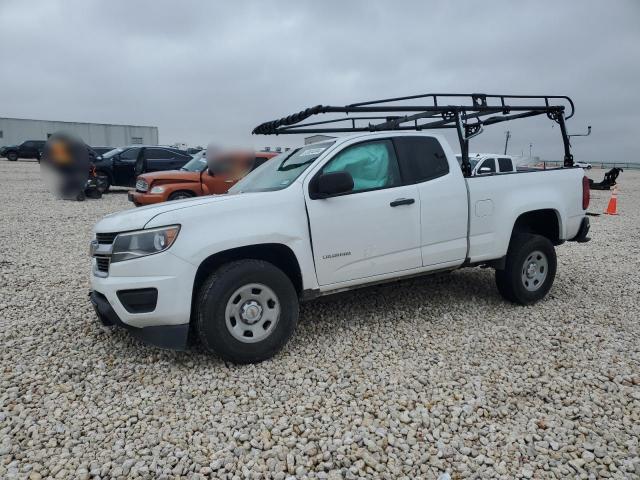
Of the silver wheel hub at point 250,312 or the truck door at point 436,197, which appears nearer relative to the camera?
the silver wheel hub at point 250,312

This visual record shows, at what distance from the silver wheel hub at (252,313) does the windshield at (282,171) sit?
0.86 m

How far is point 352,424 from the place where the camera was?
2.75 meters

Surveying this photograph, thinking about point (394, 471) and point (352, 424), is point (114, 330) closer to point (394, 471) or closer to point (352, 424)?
point (352, 424)

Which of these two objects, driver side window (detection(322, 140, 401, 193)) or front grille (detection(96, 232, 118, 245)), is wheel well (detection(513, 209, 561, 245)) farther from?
front grille (detection(96, 232, 118, 245))

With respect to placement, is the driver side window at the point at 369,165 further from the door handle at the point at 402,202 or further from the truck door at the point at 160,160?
the truck door at the point at 160,160

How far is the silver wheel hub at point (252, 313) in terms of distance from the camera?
332 centimetres

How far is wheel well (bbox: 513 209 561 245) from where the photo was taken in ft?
15.7

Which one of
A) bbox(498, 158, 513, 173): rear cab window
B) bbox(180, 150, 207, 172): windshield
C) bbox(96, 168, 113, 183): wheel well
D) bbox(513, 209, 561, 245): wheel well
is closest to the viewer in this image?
bbox(513, 209, 561, 245): wheel well

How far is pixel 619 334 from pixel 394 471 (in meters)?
2.89

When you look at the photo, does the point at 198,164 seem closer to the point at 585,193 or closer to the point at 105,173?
the point at 105,173

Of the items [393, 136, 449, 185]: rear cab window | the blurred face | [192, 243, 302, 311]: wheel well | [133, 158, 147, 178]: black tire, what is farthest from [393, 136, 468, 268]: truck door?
[133, 158, 147, 178]: black tire

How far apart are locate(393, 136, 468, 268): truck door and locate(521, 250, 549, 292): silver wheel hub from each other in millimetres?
896

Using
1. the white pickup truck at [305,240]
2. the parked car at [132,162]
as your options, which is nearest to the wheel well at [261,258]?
the white pickup truck at [305,240]

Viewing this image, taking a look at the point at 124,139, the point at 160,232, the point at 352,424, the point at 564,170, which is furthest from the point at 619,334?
the point at 124,139
